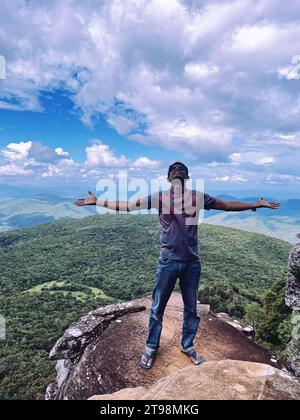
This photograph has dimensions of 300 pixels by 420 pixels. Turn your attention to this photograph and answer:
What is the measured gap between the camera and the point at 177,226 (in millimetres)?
6086

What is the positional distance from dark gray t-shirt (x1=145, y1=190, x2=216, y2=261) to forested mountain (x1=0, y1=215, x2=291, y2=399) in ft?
76.4

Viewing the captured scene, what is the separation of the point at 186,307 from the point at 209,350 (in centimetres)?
204

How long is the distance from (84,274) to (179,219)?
11797cm

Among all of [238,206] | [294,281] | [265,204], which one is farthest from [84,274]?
[265,204]

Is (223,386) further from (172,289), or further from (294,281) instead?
(294,281)

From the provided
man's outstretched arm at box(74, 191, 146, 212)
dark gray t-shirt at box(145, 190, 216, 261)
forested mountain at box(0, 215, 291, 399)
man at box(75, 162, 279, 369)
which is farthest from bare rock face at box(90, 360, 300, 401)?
forested mountain at box(0, 215, 291, 399)

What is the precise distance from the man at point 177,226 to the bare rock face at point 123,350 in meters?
1.05

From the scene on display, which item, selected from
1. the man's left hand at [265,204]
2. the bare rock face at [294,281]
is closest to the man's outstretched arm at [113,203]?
the man's left hand at [265,204]

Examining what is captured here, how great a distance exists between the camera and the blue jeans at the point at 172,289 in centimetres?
618

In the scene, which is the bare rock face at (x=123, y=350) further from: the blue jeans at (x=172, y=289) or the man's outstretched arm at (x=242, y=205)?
the man's outstretched arm at (x=242, y=205)

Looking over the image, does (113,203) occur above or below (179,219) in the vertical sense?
above

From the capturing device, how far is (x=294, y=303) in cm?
952

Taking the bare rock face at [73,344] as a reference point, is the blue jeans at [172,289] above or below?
above
